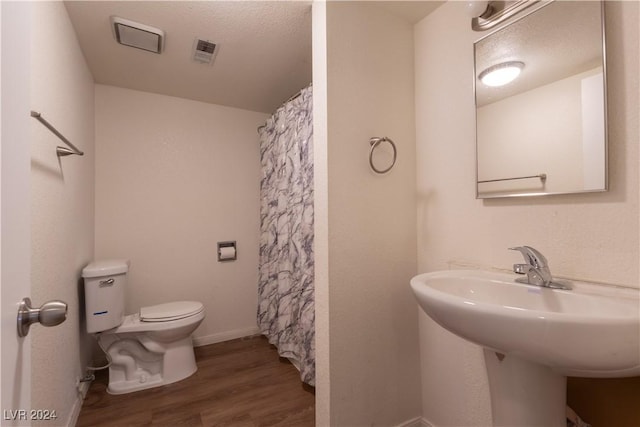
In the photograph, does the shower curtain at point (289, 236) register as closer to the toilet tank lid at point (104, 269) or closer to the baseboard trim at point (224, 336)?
the baseboard trim at point (224, 336)

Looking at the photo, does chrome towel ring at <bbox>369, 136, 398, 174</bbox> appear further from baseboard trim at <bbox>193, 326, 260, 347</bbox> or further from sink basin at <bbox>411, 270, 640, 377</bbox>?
baseboard trim at <bbox>193, 326, 260, 347</bbox>

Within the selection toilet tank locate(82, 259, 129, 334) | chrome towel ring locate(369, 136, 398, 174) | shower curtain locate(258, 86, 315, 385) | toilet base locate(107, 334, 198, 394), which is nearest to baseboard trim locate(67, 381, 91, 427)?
toilet base locate(107, 334, 198, 394)

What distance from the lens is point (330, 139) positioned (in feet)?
4.09

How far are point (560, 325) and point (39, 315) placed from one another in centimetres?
107

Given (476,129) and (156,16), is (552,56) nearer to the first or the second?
(476,129)

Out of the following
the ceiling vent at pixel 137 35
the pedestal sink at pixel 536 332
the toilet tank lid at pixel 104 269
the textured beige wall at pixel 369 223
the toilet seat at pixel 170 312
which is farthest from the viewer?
the toilet seat at pixel 170 312

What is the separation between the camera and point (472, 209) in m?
1.26

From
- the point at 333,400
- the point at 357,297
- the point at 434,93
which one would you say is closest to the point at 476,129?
the point at 434,93

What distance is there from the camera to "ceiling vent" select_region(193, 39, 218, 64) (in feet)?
5.50

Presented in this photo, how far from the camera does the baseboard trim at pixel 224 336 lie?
2455 mm

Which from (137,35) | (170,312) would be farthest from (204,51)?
(170,312)

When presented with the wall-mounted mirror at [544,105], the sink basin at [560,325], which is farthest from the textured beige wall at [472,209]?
the sink basin at [560,325]

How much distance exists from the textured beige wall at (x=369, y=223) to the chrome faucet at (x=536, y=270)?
1.83ft

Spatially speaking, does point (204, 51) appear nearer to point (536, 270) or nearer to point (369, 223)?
point (369, 223)
